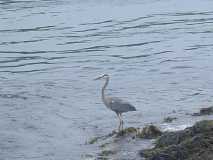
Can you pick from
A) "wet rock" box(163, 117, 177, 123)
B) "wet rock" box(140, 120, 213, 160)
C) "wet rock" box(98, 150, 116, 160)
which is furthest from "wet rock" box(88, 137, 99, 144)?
"wet rock" box(140, 120, 213, 160)

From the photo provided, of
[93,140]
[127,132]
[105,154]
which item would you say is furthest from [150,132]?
[93,140]

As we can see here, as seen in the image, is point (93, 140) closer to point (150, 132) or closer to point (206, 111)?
point (150, 132)

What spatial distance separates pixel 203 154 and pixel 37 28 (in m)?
18.0

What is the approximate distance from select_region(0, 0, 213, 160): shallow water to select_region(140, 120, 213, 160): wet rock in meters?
1.86

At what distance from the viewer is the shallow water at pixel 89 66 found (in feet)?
46.2

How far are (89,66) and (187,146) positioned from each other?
10.9 m

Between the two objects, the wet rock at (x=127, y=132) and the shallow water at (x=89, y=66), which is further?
the shallow water at (x=89, y=66)

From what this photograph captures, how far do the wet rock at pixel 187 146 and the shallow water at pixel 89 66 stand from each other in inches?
73.4

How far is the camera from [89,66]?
20781mm

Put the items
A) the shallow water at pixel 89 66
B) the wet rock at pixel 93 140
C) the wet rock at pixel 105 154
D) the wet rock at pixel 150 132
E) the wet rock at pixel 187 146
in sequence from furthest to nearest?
1. the shallow water at pixel 89 66
2. the wet rock at pixel 93 140
3. the wet rock at pixel 150 132
4. the wet rock at pixel 105 154
5. the wet rock at pixel 187 146

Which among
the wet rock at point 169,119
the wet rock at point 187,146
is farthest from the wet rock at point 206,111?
the wet rock at point 187,146

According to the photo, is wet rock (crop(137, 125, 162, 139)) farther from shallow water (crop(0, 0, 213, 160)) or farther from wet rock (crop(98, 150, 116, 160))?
shallow water (crop(0, 0, 213, 160))

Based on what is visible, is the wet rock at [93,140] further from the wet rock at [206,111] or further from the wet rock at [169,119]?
the wet rock at [206,111]

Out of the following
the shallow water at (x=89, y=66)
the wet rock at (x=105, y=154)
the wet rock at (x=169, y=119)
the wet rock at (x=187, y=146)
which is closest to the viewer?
the wet rock at (x=187, y=146)
